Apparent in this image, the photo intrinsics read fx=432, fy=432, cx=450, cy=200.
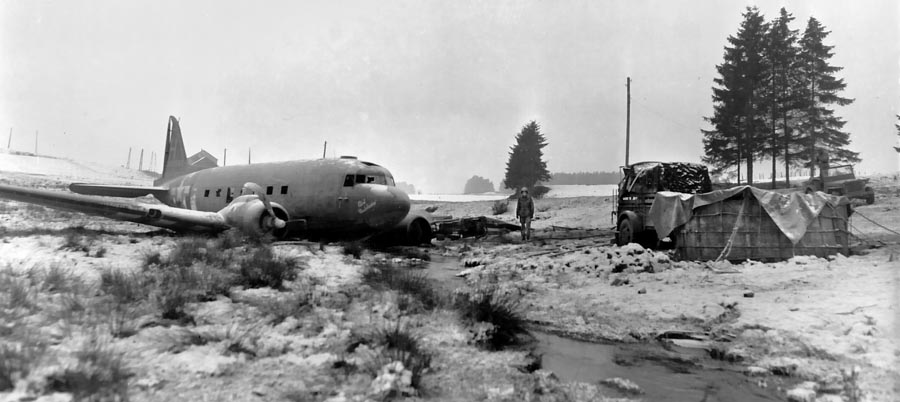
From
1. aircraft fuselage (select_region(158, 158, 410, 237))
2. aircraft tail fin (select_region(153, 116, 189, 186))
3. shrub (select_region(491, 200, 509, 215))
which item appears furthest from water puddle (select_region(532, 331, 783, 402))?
shrub (select_region(491, 200, 509, 215))

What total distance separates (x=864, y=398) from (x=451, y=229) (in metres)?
15.7

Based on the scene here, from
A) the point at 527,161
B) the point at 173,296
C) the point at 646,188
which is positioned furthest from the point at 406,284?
the point at 527,161

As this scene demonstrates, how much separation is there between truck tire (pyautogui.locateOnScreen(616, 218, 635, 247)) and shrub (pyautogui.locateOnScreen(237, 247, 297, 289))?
8.50 metres

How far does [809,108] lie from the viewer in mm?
29547

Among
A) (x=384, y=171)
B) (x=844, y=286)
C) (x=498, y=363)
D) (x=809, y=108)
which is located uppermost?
(x=809, y=108)

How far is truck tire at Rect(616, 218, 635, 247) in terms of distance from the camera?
11438mm

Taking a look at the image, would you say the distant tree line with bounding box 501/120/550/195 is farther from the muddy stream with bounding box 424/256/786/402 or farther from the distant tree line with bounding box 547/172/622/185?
the distant tree line with bounding box 547/172/622/185

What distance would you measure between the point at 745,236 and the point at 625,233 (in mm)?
2970

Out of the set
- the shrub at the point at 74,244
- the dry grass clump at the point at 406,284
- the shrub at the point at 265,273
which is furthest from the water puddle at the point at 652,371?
the shrub at the point at 74,244

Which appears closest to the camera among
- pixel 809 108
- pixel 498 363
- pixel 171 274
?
pixel 498 363

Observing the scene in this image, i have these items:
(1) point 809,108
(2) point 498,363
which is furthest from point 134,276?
(1) point 809,108

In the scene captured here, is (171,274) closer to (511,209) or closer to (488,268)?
(488,268)

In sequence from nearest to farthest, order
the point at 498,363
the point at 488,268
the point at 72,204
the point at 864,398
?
the point at 864,398 < the point at 498,363 < the point at 488,268 < the point at 72,204

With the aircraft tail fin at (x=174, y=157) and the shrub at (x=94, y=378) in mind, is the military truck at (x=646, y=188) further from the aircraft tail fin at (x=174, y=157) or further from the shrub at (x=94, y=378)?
the aircraft tail fin at (x=174, y=157)
